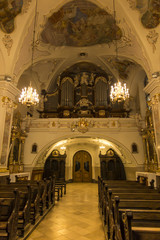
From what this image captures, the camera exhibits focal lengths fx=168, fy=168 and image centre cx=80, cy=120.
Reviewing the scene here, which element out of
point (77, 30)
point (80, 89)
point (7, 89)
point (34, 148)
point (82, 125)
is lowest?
point (34, 148)

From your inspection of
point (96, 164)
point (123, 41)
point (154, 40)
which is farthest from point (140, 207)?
point (96, 164)

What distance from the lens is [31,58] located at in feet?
35.0

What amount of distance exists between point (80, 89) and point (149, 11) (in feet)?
24.7

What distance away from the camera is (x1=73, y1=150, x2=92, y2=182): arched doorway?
16.8 meters

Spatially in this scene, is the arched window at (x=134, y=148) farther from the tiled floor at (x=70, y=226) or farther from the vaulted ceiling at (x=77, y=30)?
the tiled floor at (x=70, y=226)

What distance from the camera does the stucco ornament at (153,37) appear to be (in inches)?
333

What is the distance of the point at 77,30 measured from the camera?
35.3ft

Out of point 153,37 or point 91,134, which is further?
point 91,134

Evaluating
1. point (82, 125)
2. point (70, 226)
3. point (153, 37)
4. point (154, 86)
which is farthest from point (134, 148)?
point (70, 226)

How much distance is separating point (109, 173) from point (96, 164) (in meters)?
1.71

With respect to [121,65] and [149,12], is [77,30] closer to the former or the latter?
[149,12]

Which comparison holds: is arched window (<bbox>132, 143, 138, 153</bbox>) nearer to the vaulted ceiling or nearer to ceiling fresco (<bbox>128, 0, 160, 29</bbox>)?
the vaulted ceiling

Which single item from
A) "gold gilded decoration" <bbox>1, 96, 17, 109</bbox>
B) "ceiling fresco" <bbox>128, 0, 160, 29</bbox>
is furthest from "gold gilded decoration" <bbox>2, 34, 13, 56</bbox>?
"ceiling fresco" <bbox>128, 0, 160, 29</bbox>

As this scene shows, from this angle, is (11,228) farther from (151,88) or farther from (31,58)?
(31,58)
